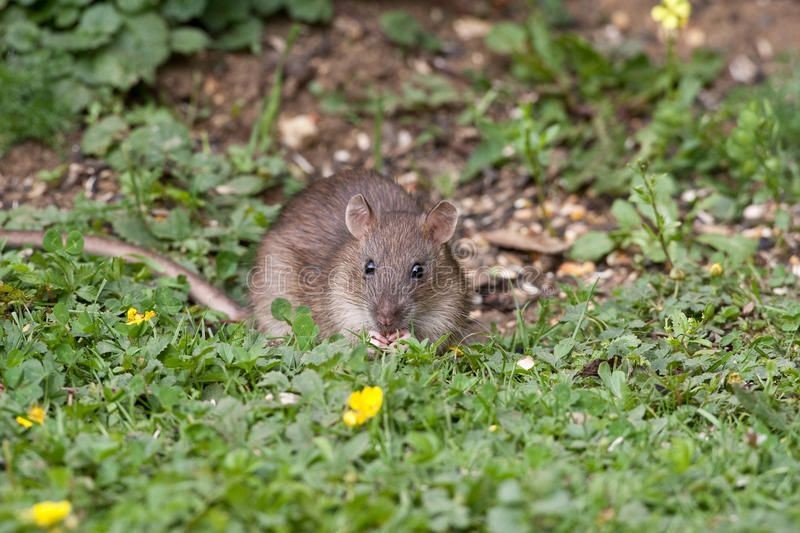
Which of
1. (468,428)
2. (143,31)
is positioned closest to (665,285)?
(468,428)

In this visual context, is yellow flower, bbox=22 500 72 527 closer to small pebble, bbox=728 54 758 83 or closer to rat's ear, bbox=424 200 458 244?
rat's ear, bbox=424 200 458 244

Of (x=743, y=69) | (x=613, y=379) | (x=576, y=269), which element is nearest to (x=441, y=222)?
(x=613, y=379)

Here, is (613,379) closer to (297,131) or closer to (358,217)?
(358,217)

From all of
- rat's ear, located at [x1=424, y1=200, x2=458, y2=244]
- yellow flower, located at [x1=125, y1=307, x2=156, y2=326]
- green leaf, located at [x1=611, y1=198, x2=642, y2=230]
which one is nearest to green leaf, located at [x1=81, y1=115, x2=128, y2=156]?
yellow flower, located at [x1=125, y1=307, x2=156, y2=326]

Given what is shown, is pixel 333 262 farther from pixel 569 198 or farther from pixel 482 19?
pixel 482 19

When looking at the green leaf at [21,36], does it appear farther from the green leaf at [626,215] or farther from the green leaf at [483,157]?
the green leaf at [626,215]
